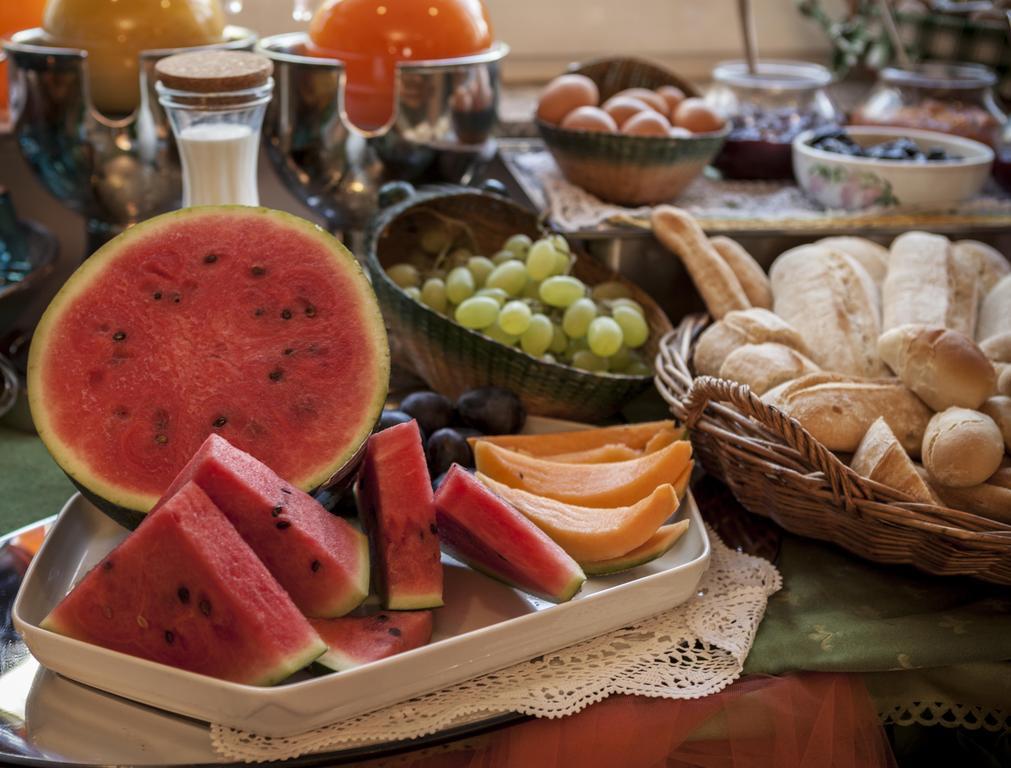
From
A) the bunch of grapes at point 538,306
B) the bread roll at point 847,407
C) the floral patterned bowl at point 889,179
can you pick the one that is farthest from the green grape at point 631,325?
the floral patterned bowl at point 889,179

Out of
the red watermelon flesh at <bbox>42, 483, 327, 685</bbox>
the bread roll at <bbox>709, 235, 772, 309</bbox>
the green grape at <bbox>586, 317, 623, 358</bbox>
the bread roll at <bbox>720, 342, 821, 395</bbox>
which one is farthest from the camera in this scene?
the bread roll at <bbox>709, 235, 772, 309</bbox>

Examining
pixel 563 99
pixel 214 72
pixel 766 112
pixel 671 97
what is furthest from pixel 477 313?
pixel 766 112

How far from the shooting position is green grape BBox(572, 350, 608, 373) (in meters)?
1.12

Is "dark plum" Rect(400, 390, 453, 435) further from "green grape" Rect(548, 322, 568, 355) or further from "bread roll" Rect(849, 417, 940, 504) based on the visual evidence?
"bread roll" Rect(849, 417, 940, 504)

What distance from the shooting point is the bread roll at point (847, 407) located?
2.97 feet

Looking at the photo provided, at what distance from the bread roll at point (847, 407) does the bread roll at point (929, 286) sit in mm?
175

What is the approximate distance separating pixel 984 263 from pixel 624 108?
1.65 ft

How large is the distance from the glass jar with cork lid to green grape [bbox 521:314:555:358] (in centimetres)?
33

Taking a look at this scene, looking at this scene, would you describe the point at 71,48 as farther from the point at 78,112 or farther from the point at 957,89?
the point at 957,89

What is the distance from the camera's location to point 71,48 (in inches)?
47.4

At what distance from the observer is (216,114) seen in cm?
104

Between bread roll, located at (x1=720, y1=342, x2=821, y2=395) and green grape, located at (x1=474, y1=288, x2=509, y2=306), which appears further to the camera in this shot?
green grape, located at (x1=474, y1=288, x2=509, y2=306)

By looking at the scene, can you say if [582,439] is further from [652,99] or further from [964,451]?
[652,99]

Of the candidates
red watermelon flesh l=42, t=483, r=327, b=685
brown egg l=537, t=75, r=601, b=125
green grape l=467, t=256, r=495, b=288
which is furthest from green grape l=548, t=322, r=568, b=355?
red watermelon flesh l=42, t=483, r=327, b=685
